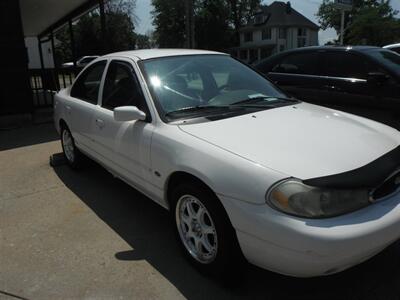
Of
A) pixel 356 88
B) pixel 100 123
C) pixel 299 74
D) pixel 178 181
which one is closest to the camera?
pixel 178 181

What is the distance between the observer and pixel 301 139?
107 inches

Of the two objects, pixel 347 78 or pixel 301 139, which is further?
pixel 347 78

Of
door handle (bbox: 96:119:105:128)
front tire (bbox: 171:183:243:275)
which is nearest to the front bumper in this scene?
front tire (bbox: 171:183:243:275)

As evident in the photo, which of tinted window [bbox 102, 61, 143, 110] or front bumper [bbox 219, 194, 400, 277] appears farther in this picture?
tinted window [bbox 102, 61, 143, 110]

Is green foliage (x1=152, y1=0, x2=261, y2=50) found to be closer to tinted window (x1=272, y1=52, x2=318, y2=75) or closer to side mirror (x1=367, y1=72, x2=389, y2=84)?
tinted window (x1=272, y1=52, x2=318, y2=75)

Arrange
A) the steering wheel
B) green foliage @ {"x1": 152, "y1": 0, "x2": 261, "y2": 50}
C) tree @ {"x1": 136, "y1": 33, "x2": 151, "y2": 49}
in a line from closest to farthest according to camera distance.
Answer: the steering wheel → green foliage @ {"x1": 152, "y1": 0, "x2": 261, "y2": 50} → tree @ {"x1": 136, "y1": 33, "x2": 151, "y2": 49}

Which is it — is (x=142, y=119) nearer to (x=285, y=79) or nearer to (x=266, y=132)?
(x=266, y=132)

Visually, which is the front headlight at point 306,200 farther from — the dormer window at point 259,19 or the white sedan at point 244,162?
the dormer window at point 259,19

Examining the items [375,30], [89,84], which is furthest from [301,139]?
[375,30]

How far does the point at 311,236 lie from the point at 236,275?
2.42ft

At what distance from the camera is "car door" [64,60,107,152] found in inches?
173

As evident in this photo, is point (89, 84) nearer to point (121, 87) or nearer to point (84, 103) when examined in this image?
point (84, 103)

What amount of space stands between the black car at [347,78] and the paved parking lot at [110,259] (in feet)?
9.46

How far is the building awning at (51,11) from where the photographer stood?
1143 centimetres
